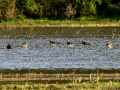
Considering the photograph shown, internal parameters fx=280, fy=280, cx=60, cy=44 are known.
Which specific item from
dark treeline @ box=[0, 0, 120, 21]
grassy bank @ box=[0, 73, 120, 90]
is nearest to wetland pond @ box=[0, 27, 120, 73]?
grassy bank @ box=[0, 73, 120, 90]

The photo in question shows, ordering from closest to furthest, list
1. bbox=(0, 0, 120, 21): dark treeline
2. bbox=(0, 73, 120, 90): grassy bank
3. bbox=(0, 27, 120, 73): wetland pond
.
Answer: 1. bbox=(0, 73, 120, 90): grassy bank
2. bbox=(0, 27, 120, 73): wetland pond
3. bbox=(0, 0, 120, 21): dark treeline

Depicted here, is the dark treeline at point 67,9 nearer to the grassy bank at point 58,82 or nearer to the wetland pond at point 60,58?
the wetland pond at point 60,58

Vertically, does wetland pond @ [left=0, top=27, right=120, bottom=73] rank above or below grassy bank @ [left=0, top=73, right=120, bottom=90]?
below

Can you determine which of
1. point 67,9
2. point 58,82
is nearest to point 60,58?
point 58,82

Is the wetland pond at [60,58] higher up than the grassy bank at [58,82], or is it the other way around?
the grassy bank at [58,82]

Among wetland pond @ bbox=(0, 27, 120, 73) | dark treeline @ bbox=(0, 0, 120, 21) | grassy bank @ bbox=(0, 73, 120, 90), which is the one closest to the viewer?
grassy bank @ bbox=(0, 73, 120, 90)

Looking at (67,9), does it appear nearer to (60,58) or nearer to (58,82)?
(60,58)

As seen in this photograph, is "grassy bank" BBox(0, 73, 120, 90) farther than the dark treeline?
No

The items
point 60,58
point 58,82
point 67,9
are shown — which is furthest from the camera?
point 67,9

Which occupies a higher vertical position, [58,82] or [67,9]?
[58,82]

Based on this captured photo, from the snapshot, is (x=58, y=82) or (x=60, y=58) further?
(x=60, y=58)

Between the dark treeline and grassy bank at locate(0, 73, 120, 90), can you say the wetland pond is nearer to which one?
grassy bank at locate(0, 73, 120, 90)

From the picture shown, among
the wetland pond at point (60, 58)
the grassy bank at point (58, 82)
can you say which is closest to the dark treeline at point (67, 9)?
the wetland pond at point (60, 58)

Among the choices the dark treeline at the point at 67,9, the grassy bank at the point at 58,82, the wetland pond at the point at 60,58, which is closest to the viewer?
the grassy bank at the point at 58,82
